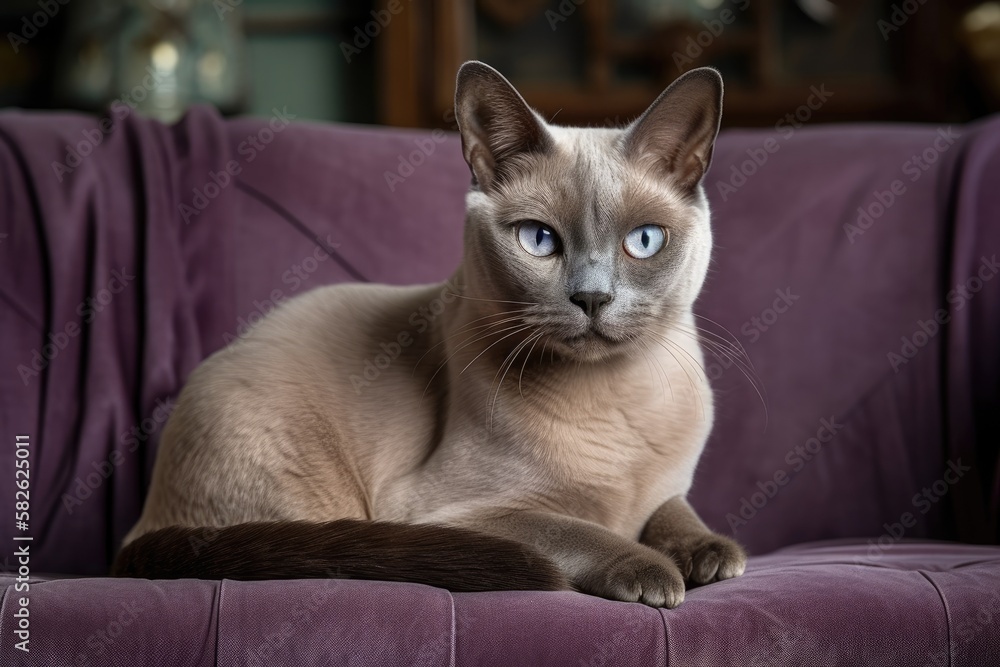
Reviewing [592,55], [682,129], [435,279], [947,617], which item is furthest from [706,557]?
[592,55]

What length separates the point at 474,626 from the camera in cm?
112

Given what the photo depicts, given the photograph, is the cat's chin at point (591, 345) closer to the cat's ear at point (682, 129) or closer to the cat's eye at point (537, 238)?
the cat's eye at point (537, 238)

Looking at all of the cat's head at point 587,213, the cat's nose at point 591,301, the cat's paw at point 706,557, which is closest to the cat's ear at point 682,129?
the cat's head at point 587,213

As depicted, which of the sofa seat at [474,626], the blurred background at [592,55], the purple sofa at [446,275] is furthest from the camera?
the blurred background at [592,55]

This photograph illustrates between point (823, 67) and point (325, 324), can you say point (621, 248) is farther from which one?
point (823, 67)

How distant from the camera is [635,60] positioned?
3336mm

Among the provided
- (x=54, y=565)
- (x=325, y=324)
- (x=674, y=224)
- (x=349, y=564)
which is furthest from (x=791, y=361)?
(x=54, y=565)

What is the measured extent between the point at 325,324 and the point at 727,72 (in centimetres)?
218

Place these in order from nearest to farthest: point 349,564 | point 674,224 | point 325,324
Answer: point 349,564
point 674,224
point 325,324

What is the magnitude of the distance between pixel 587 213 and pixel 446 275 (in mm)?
842

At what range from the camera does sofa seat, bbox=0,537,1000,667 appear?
43.3 inches

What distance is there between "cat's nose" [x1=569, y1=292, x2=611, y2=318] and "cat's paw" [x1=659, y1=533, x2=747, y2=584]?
37 centimetres

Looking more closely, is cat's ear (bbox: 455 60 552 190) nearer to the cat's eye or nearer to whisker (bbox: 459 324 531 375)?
the cat's eye

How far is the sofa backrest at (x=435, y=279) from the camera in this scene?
1.85 metres
